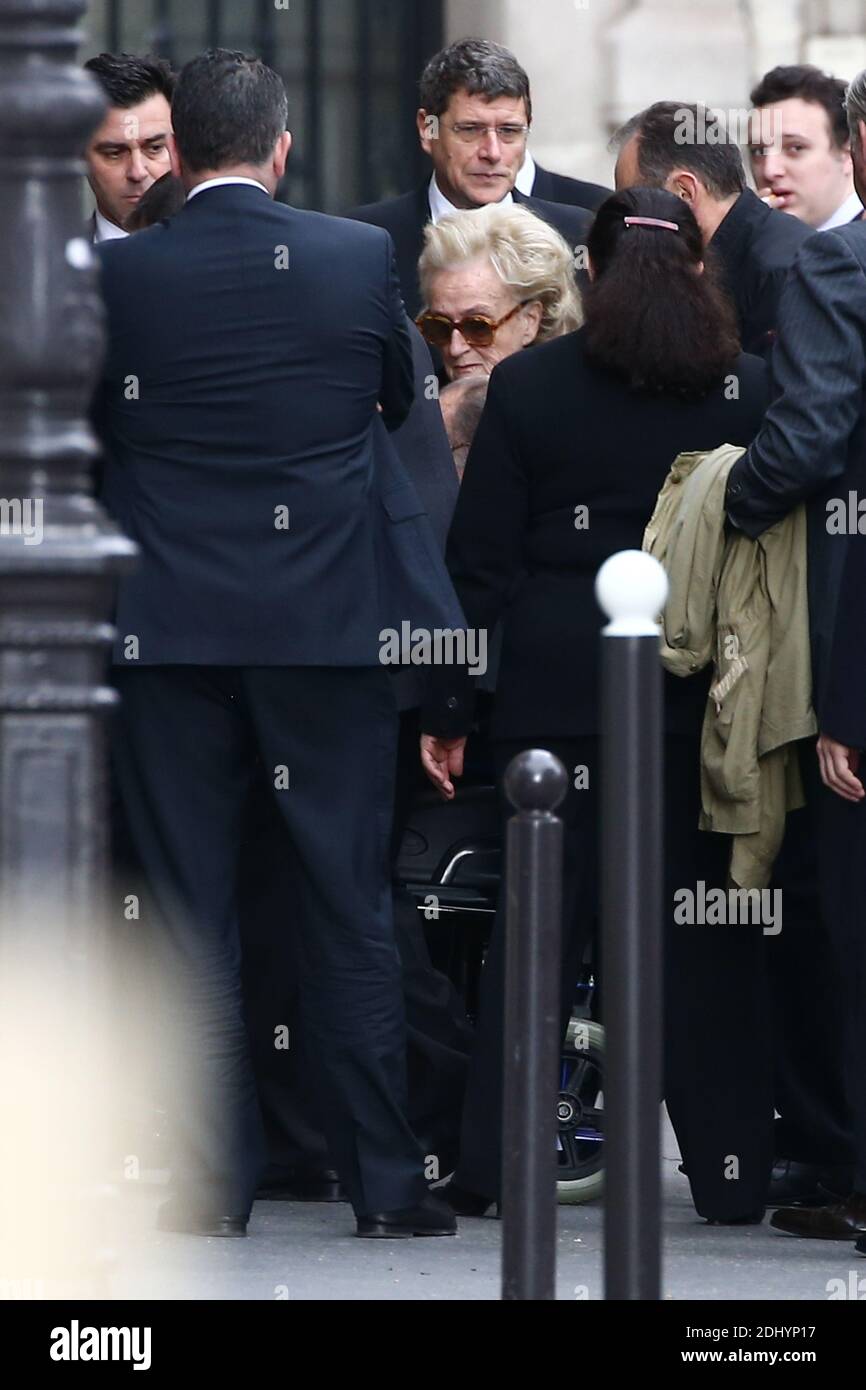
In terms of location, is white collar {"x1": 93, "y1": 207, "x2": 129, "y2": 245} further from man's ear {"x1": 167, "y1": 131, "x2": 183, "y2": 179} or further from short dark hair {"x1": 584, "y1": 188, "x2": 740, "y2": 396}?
short dark hair {"x1": 584, "y1": 188, "x2": 740, "y2": 396}

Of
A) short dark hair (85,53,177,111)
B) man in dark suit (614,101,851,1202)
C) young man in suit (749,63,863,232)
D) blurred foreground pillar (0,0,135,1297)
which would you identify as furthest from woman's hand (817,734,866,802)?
short dark hair (85,53,177,111)

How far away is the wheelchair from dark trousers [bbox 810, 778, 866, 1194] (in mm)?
729

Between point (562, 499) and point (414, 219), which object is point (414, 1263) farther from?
point (414, 219)

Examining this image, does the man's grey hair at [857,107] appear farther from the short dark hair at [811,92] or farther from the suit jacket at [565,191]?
the short dark hair at [811,92]

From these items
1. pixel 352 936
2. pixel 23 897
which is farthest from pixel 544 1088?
pixel 352 936

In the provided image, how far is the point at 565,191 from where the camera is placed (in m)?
7.32

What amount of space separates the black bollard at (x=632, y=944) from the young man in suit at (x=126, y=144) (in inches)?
126

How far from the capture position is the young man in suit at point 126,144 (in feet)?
22.0

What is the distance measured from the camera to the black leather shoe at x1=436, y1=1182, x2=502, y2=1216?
5.66 m

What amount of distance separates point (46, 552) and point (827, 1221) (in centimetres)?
266

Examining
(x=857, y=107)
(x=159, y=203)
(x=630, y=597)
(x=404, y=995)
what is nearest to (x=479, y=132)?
(x=159, y=203)

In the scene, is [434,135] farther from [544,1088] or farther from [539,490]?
[544,1088]

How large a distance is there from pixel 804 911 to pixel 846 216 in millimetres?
2154
